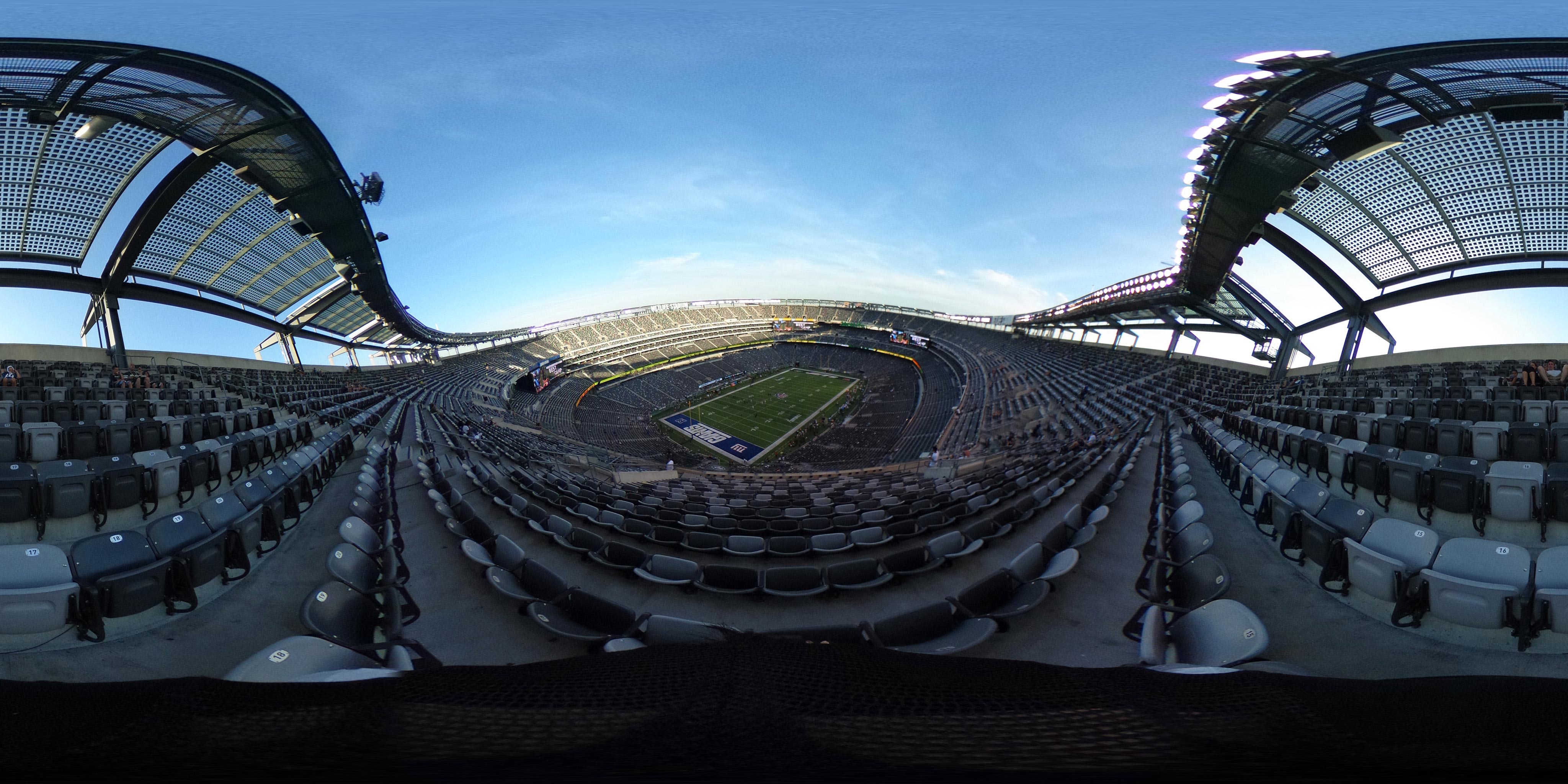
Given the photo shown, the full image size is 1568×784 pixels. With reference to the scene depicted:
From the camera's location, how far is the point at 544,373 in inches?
2416

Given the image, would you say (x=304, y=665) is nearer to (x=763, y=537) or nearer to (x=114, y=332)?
(x=763, y=537)

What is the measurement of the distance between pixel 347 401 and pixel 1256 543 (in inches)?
1214

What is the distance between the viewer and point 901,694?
3.03 metres

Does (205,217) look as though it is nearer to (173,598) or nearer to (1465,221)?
(173,598)

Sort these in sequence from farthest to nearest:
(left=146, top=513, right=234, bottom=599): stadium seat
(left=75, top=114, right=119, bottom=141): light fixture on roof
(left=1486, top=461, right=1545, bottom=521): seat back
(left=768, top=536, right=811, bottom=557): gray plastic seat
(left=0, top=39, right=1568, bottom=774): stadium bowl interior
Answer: (left=75, top=114, right=119, bottom=141): light fixture on roof, (left=768, top=536, right=811, bottom=557): gray plastic seat, (left=1486, top=461, right=1545, bottom=521): seat back, (left=146, top=513, right=234, bottom=599): stadium seat, (left=0, top=39, right=1568, bottom=774): stadium bowl interior

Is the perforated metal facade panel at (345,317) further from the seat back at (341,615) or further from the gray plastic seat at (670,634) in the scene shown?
the gray plastic seat at (670,634)

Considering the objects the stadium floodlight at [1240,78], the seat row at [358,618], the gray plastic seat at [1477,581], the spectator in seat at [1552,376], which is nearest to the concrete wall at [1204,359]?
the spectator in seat at [1552,376]

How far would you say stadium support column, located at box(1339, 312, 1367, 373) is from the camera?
3478cm

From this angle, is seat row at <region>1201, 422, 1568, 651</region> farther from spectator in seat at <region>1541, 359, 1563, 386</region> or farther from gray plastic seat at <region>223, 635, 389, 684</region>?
spectator in seat at <region>1541, 359, 1563, 386</region>

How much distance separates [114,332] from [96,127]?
1985 centimetres

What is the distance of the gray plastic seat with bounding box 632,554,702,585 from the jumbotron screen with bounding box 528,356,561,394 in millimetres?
55544

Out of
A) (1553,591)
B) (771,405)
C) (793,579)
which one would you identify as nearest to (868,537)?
(793,579)

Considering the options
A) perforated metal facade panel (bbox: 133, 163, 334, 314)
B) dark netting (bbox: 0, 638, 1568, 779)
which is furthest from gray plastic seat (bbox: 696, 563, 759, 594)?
perforated metal facade panel (bbox: 133, 163, 334, 314)

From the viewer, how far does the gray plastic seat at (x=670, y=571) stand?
21.6 ft
